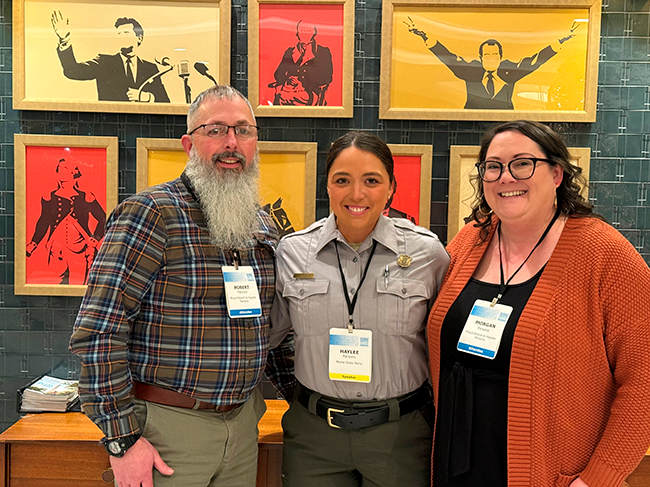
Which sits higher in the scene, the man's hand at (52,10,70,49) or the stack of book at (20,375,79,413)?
the man's hand at (52,10,70,49)

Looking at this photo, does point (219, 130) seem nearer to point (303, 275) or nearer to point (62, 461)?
point (303, 275)

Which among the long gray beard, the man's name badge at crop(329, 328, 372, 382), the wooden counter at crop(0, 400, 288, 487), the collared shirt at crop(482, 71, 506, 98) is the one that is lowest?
the wooden counter at crop(0, 400, 288, 487)

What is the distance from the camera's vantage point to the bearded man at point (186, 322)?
160cm

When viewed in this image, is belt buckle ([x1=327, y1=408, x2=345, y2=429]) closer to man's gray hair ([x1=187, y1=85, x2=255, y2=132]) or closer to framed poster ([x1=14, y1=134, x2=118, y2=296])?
man's gray hair ([x1=187, y1=85, x2=255, y2=132])

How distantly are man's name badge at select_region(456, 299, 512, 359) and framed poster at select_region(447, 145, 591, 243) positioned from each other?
1.09m

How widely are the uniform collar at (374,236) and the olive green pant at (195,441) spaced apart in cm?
69

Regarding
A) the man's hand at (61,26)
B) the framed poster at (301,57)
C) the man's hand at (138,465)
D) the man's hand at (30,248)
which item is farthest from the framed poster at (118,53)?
the man's hand at (138,465)

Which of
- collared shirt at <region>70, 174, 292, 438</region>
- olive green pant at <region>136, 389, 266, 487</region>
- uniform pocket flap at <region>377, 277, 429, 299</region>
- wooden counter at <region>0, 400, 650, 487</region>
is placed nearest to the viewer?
collared shirt at <region>70, 174, 292, 438</region>

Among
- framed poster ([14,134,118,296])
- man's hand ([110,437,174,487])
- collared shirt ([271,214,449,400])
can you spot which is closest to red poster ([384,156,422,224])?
collared shirt ([271,214,449,400])

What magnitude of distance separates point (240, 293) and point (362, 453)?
691mm

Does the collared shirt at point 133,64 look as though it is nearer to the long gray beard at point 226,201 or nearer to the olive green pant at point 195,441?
the long gray beard at point 226,201

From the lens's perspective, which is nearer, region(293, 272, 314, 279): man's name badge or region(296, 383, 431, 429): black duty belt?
region(296, 383, 431, 429): black duty belt

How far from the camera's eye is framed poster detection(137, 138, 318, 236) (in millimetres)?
2670

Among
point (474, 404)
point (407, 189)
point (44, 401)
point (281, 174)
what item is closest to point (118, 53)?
point (281, 174)
